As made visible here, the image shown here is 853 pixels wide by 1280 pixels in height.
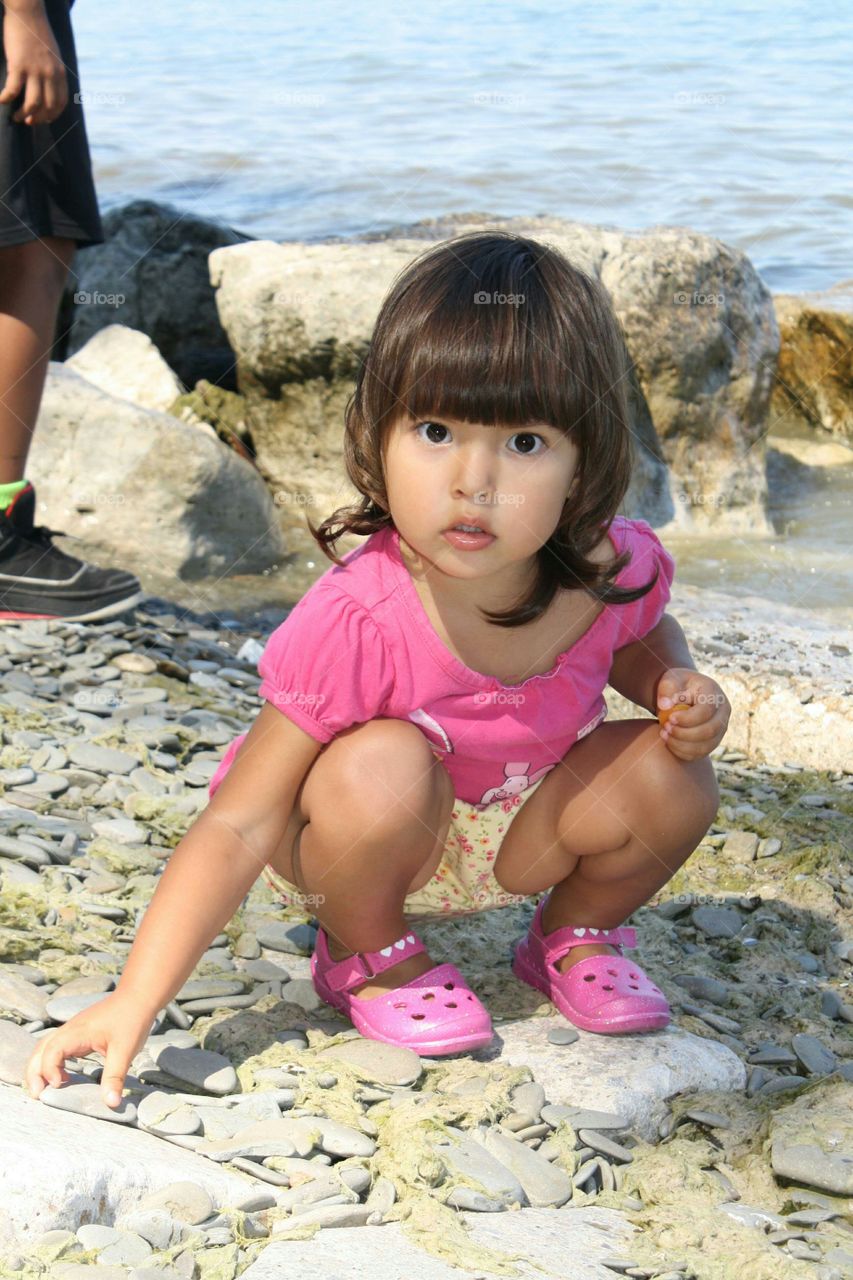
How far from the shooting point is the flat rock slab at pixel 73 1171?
1.54m

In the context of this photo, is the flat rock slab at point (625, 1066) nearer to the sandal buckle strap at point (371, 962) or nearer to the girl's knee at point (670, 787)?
the sandal buckle strap at point (371, 962)

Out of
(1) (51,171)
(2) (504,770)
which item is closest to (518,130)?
(1) (51,171)

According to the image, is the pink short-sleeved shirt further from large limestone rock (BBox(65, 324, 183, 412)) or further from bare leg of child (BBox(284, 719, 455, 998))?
large limestone rock (BBox(65, 324, 183, 412))

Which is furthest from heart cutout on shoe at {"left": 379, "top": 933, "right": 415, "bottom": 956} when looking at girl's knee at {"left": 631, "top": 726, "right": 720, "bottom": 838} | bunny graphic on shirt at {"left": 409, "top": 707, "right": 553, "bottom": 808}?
girl's knee at {"left": 631, "top": 726, "right": 720, "bottom": 838}

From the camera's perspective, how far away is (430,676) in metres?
2.12

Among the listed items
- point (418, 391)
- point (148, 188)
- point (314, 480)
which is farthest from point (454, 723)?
point (148, 188)

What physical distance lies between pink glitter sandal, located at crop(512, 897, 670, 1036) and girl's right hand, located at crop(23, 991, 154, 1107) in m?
0.74

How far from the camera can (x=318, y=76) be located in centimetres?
1445

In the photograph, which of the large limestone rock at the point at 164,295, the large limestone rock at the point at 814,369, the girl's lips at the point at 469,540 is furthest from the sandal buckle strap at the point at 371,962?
the large limestone rock at the point at 814,369

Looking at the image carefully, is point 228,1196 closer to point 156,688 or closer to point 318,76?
point 156,688

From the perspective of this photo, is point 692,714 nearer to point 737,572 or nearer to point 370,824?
point 370,824

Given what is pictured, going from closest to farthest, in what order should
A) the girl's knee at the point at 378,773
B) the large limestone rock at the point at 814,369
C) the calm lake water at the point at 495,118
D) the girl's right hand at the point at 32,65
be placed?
the girl's knee at the point at 378,773, the girl's right hand at the point at 32,65, the large limestone rock at the point at 814,369, the calm lake water at the point at 495,118

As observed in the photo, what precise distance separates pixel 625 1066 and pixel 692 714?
537mm

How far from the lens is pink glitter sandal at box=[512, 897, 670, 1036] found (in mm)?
2244
